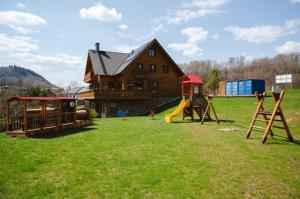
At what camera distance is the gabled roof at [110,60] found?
105 ft

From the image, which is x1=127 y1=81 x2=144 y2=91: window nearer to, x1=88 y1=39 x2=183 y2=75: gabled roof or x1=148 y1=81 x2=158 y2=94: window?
x1=148 y1=81 x2=158 y2=94: window

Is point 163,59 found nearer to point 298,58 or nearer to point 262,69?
point 262,69

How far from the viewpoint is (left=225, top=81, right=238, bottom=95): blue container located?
3640cm

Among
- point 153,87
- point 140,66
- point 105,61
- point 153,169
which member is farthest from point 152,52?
point 153,169

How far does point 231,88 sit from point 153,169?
34.5 meters

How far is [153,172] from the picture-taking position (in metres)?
6.29

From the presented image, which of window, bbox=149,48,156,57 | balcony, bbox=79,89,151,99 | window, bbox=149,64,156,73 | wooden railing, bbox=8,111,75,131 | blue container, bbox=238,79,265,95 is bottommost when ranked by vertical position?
wooden railing, bbox=8,111,75,131

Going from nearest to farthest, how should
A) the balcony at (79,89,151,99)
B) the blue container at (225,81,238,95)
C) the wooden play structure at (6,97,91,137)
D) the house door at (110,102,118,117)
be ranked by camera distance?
the wooden play structure at (6,97,91,137) → the balcony at (79,89,151,99) → the house door at (110,102,118,117) → the blue container at (225,81,238,95)

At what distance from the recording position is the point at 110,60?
3541 cm

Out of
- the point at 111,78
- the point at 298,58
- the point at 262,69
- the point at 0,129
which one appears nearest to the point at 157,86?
the point at 111,78

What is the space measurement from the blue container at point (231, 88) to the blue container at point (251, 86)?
1.31 meters

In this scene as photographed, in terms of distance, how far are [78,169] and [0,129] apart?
1521cm

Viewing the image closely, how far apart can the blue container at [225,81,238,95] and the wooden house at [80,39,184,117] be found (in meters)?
9.51

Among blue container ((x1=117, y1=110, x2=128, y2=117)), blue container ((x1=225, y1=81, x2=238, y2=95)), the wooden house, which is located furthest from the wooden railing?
blue container ((x1=225, y1=81, x2=238, y2=95))
